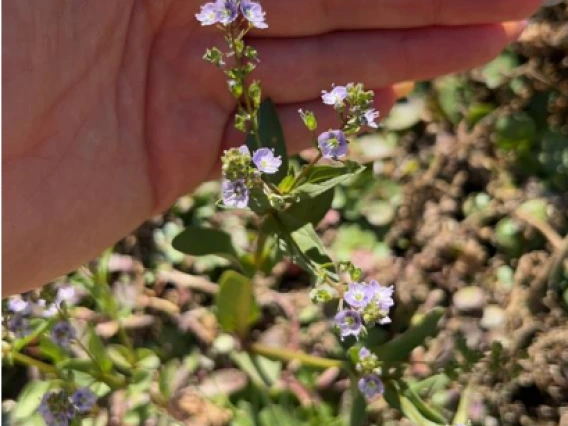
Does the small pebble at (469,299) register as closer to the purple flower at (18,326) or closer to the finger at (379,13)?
the finger at (379,13)

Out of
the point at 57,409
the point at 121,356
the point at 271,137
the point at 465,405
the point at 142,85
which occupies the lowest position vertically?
the point at 465,405

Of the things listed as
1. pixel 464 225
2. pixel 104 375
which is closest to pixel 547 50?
pixel 464 225

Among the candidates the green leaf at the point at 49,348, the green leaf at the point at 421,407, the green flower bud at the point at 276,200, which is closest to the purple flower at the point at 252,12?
the green flower bud at the point at 276,200

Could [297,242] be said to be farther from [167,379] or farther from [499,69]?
[499,69]

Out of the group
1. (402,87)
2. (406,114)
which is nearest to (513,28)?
(402,87)

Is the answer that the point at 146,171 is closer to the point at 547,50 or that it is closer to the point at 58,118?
the point at 58,118

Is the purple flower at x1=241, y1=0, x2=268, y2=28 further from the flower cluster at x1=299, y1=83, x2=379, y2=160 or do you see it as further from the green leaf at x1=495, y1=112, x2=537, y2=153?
the green leaf at x1=495, y1=112, x2=537, y2=153
